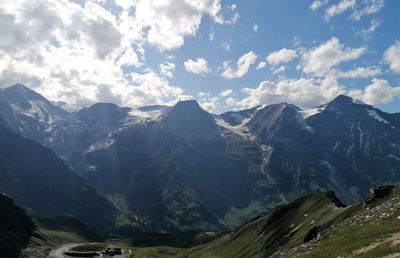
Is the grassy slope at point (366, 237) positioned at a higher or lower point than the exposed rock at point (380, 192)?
lower

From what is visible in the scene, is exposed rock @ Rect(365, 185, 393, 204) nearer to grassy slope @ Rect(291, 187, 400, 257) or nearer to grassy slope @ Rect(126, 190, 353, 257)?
grassy slope @ Rect(291, 187, 400, 257)

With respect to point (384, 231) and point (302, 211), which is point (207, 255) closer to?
point (302, 211)

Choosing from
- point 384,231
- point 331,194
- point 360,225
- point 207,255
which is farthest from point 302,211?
point 384,231

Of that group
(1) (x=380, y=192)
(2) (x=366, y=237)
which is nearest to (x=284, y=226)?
(1) (x=380, y=192)

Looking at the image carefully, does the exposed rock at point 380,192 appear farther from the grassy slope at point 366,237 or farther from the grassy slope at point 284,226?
the grassy slope at point 284,226

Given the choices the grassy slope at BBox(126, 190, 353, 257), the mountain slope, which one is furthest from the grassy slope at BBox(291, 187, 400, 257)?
the grassy slope at BBox(126, 190, 353, 257)

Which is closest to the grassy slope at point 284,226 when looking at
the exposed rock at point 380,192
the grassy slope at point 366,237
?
the exposed rock at point 380,192

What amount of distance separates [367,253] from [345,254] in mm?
4062

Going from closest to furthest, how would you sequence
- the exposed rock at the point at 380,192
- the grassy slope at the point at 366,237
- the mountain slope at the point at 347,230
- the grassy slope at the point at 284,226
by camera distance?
the grassy slope at the point at 366,237
the mountain slope at the point at 347,230
the exposed rock at the point at 380,192
the grassy slope at the point at 284,226

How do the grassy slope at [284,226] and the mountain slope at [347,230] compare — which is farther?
the grassy slope at [284,226]

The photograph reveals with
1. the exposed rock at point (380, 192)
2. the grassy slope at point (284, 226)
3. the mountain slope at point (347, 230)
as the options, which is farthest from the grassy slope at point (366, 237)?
the grassy slope at point (284, 226)

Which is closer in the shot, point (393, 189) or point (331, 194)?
point (393, 189)

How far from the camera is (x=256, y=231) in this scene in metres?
179

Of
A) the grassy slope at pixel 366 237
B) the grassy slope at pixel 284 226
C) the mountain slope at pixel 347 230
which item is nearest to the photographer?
the grassy slope at pixel 366 237
